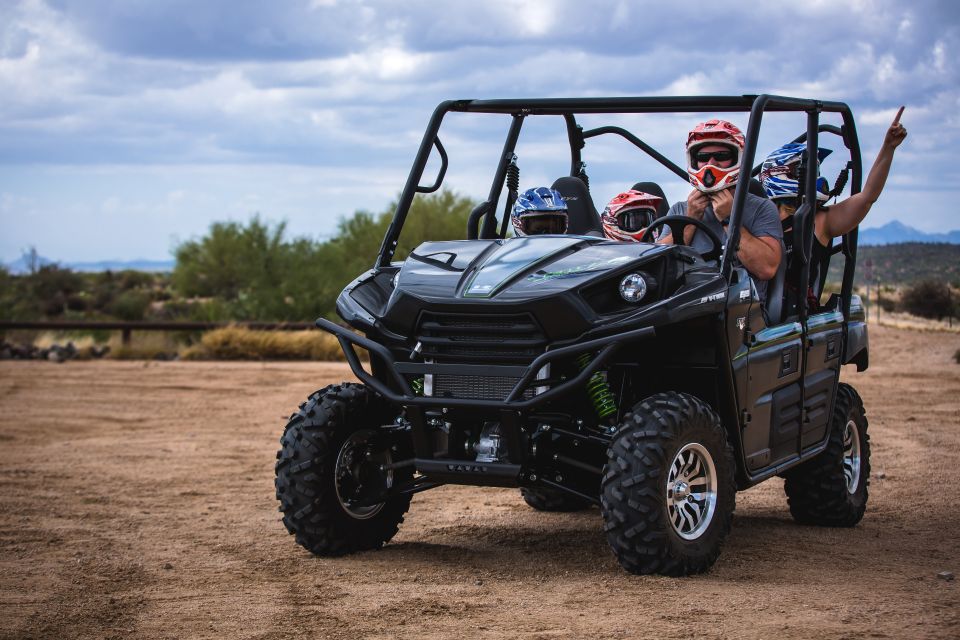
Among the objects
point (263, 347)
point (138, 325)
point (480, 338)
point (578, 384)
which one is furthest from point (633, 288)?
point (138, 325)

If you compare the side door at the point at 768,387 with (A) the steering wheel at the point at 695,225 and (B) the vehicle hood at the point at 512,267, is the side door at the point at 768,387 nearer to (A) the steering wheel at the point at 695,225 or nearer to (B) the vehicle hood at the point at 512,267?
(A) the steering wheel at the point at 695,225

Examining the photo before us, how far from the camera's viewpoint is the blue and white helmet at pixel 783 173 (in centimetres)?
817

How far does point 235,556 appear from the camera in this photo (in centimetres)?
719

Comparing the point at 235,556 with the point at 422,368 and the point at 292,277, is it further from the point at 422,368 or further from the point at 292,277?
the point at 292,277

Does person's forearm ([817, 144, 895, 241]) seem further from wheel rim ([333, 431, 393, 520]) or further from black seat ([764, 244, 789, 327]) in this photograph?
wheel rim ([333, 431, 393, 520])

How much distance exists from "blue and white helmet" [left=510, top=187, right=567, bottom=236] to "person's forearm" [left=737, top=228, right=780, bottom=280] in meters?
0.98

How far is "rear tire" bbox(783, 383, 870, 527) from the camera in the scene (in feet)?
26.4

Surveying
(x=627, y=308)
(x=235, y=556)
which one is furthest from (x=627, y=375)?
(x=235, y=556)

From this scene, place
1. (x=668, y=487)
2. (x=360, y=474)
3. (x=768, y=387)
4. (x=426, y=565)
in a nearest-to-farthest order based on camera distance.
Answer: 1. (x=668, y=487)
2. (x=426, y=565)
3. (x=360, y=474)
4. (x=768, y=387)

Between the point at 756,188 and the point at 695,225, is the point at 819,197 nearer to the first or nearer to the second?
the point at 756,188

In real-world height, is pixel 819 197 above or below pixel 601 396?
above

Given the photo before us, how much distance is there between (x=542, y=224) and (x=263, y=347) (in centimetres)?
1558

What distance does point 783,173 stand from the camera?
8.22 metres

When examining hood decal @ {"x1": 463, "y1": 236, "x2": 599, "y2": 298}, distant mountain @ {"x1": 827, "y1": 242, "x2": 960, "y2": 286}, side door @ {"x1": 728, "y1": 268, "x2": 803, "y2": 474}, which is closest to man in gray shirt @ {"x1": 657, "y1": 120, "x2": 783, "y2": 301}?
side door @ {"x1": 728, "y1": 268, "x2": 803, "y2": 474}
